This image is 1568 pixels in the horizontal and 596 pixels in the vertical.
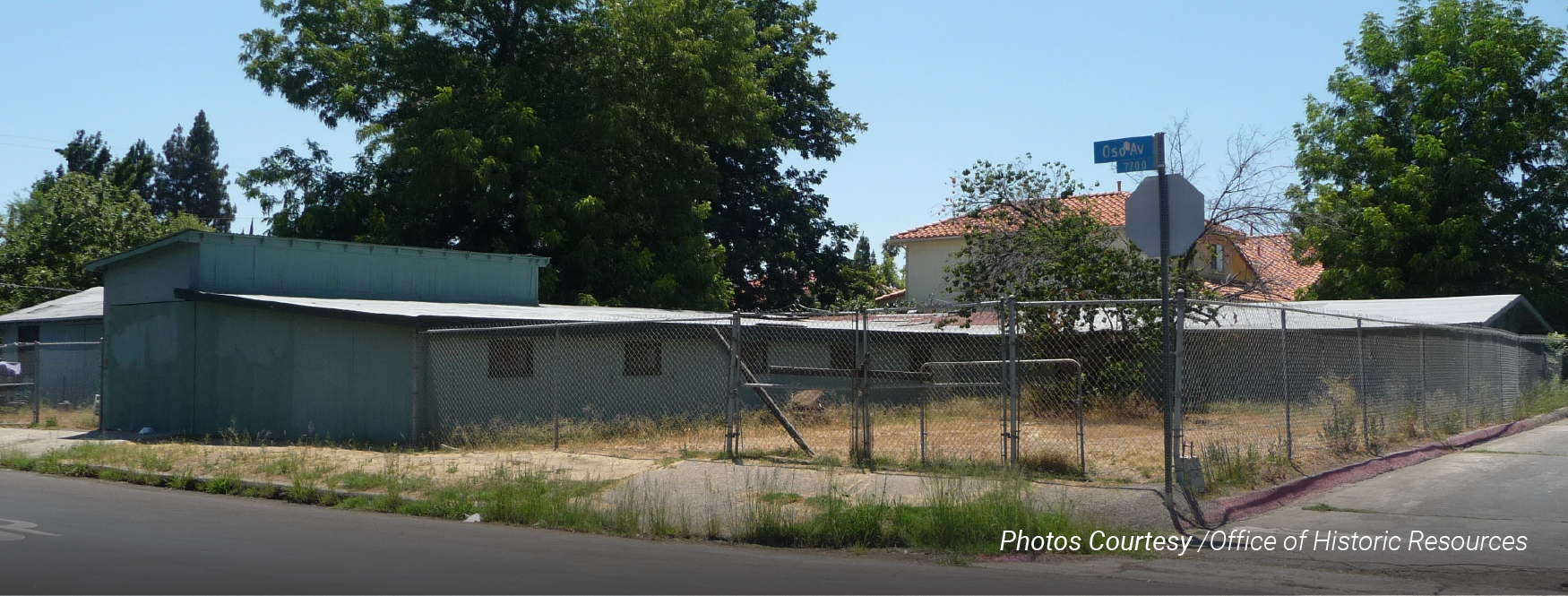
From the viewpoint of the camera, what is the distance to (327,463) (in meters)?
13.2

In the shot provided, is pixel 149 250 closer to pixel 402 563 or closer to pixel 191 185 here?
pixel 402 563

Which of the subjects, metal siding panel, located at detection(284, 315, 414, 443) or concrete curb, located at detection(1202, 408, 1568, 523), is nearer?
concrete curb, located at detection(1202, 408, 1568, 523)

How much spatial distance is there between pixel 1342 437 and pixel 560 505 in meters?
8.85

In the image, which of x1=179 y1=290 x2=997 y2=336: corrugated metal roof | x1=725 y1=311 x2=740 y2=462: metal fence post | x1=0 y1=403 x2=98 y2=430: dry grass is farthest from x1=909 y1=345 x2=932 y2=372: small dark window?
x1=0 y1=403 x2=98 y2=430: dry grass

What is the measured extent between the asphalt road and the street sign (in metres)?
3.13

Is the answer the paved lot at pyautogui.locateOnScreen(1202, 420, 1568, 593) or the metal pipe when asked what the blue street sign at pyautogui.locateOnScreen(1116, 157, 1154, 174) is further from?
the metal pipe

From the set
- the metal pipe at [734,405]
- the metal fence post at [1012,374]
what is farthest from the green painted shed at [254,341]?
the metal fence post at [1012,374]

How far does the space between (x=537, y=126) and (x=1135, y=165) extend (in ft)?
73.2

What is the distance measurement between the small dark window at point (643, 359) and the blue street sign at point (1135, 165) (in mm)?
11790

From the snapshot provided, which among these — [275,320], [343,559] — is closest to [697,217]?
[275,320]

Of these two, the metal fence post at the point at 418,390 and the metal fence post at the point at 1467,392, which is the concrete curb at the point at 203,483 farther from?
the metal fence post at the point at 1467,392

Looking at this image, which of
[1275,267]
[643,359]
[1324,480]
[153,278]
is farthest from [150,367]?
[1275,267]

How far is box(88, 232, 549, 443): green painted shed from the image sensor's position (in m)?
16.8

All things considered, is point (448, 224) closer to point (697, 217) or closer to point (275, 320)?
point (697, 217)
